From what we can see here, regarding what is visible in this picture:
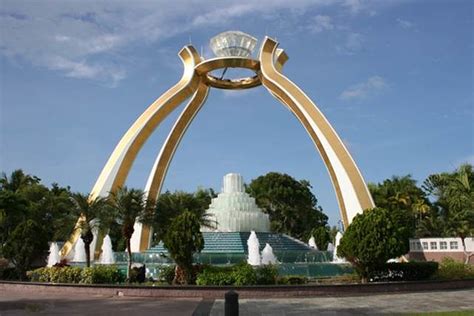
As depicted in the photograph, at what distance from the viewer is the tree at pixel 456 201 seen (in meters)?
24.8

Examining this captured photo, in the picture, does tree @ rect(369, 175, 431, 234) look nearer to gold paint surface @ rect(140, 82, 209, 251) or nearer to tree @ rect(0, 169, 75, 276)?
gold paint surface @ rect(140, 82, 209, 251)

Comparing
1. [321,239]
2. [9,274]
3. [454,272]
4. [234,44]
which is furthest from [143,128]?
[454,272]

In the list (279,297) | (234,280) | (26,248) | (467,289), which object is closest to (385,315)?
(279,297)

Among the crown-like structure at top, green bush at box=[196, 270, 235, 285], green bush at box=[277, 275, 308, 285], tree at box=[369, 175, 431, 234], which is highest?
the crown-like structure at top

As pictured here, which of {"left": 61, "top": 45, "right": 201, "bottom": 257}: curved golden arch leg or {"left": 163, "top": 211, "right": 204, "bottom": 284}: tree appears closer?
{"left": 163, "top": 211, "right": 204, "bottom": 284}: tree

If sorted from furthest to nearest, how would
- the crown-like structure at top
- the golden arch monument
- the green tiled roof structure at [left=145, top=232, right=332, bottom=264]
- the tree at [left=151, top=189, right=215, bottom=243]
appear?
1. the crown-like structure at top
2. the golden arch monument
3. the green tiled roof structure at [left=145, top=232, right=332, bottom=264]
4. the tree at [left=151, top=189, right=215, bottom=243]

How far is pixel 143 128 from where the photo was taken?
30.8 meters

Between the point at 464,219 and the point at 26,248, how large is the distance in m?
20.0

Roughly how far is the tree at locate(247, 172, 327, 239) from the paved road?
3609 centimetres

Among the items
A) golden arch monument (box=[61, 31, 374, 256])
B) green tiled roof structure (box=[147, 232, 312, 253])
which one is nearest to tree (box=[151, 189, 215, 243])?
green tiled roof structure (box=[147, 232, 312, 253])

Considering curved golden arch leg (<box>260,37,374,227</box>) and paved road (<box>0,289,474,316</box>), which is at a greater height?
curved golden arch leg (<box>260,37,374,227</box>)

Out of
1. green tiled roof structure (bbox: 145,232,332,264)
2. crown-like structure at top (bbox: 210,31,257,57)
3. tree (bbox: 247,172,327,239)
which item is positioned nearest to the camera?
green tiled roof structure (bbox: 145,232,332,264)

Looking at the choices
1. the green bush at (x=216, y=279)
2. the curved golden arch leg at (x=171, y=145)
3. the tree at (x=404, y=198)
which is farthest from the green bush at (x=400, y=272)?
the tree at (x=404, y=198)

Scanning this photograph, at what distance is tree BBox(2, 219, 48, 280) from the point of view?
17.8 meters
